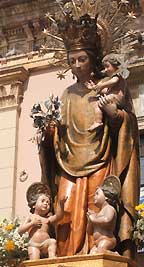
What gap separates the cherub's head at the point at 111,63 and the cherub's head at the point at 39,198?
3.48 ft

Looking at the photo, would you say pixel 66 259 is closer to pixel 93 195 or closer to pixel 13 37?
pixel 93 195

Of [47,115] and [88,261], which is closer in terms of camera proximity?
[88,261]

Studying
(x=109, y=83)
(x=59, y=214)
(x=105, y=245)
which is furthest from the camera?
(x=109, y=83)

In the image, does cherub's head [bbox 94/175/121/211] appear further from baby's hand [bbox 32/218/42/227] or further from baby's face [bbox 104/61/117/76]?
baby's face [bbox 104/61/117/76]

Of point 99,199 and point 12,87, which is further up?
point 12,87

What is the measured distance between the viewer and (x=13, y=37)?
1267 centimetres

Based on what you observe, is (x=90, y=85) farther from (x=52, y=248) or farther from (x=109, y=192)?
(x=52, y=248)

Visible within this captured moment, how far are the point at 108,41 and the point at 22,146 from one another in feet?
20.2

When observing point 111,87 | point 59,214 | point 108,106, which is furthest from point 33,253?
point 111,87

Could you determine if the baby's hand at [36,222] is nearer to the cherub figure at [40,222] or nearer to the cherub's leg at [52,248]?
the cherub figure at [40,222]

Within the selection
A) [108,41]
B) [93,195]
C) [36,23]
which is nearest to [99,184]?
[93,195]

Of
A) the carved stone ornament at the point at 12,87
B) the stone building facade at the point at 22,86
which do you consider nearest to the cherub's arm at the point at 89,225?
the stone building facade at the point at 22,86

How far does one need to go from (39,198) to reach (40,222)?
20cm

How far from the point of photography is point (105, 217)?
15.9 feet
